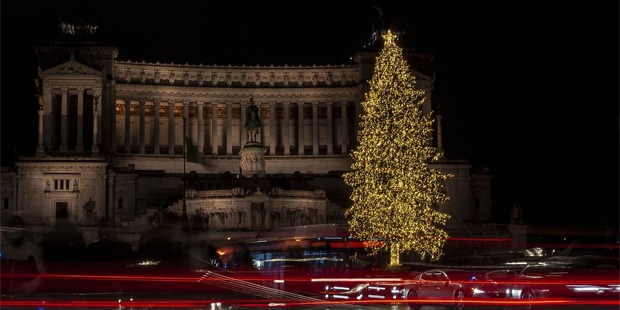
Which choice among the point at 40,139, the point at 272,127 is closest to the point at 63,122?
the point at 40,139

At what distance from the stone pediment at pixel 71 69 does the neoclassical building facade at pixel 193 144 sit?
0.10 metres

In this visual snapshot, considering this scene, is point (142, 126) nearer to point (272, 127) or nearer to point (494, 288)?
point (272, 127)

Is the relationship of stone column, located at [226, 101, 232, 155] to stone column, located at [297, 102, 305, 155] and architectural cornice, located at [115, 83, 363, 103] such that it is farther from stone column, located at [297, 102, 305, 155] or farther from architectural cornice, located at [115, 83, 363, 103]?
stone column, located at [297, 102, 305, 155]

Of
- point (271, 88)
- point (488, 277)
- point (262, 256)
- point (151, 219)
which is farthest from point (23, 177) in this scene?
point (488, 277)

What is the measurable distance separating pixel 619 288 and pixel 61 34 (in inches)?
3083

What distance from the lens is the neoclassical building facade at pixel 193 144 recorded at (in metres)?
84.7

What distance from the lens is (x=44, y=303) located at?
101 feet

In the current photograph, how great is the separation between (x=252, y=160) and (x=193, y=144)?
15.4m

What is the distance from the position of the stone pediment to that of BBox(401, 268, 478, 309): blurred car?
6595 cm

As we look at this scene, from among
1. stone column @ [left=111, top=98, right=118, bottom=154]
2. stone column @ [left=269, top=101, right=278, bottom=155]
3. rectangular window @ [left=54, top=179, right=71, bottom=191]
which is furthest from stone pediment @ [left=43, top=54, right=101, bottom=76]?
stone column @ [left=269, top=101, right=278, bottom=155]

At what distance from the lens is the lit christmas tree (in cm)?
5269

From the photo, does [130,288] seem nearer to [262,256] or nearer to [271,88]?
[262,256]

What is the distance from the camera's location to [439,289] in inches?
1480

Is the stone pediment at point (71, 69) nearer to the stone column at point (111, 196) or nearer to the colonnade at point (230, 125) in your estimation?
the colonnade at point (230, 125)
